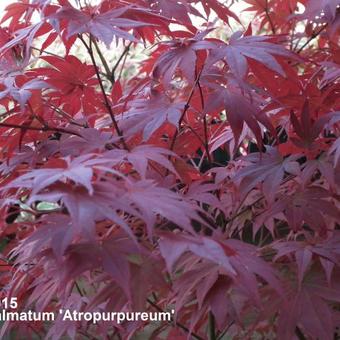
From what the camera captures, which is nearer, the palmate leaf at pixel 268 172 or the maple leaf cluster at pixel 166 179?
the maple leaf cluster at pixel 166 179

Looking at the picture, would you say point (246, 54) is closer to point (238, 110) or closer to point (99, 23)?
point (238, 110)

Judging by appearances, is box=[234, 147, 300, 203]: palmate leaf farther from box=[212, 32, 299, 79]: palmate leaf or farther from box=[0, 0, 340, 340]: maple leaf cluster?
box=[212, 32, 299, 79]: palmate leaf

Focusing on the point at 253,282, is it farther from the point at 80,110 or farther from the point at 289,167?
the point at 80,110

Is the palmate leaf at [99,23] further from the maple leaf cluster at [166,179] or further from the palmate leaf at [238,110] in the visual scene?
the palmate leaf at [238,110]

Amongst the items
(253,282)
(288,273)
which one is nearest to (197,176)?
(288,273)

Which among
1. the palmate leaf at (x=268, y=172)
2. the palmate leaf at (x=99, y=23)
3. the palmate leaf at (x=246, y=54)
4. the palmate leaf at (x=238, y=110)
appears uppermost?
the palmate leaf at (x=99, y=23)

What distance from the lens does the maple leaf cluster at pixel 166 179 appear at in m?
0.57

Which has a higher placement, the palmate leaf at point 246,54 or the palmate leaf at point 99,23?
the palmate leaf at point 99,23

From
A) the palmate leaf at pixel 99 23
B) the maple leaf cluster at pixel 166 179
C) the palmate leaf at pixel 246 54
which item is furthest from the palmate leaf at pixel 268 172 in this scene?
the palmate leaf at pixel 99 23

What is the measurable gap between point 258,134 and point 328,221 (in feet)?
1.05

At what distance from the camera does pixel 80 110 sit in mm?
1044

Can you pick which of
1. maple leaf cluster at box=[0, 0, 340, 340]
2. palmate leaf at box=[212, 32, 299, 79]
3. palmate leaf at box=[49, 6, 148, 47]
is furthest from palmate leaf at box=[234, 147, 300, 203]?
palmate leaf at box=[49, 6, 148, 47]

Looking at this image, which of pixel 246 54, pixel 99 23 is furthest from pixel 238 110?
pixel 99 23

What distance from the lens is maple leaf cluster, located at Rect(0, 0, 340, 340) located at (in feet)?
1.88
